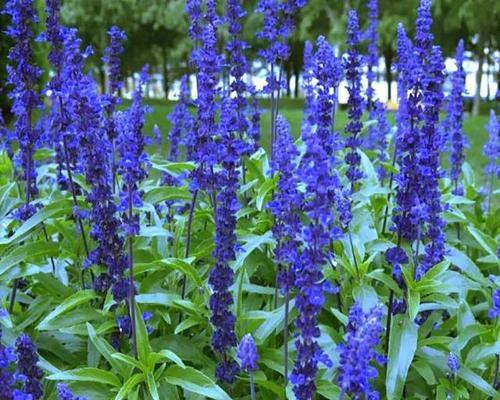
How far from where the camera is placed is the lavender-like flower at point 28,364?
2.71m

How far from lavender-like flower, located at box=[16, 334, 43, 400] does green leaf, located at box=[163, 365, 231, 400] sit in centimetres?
58

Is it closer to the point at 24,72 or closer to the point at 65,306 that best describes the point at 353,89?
the point at 24,72

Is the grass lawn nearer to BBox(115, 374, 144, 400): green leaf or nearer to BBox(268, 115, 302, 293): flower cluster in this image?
BBox(115, 374, 144, 400): green leaf

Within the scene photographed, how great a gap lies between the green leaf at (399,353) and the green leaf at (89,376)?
1.19 meters

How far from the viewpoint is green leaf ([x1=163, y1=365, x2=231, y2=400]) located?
9.83 ft

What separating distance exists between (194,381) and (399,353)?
933 millimetres

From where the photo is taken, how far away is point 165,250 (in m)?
4.15

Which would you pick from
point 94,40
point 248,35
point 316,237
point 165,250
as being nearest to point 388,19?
point 248,35

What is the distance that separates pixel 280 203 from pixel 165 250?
4.62 ft

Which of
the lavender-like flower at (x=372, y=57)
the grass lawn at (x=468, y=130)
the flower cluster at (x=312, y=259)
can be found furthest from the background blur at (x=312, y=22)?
the flower cluster at (x=312, y=259)

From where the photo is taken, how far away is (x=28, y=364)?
275cm

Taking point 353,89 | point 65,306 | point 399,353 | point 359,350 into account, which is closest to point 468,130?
point 353,89

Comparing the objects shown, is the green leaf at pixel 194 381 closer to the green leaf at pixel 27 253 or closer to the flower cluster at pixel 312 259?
the flower cluster at pixel 312 259

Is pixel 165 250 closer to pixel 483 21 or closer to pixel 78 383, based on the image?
pixel 78 383
